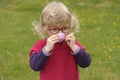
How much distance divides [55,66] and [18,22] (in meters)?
8.40

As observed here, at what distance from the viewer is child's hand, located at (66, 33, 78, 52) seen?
344cm

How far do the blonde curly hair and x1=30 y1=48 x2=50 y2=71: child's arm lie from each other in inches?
7.7

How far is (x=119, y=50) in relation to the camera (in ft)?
27.5

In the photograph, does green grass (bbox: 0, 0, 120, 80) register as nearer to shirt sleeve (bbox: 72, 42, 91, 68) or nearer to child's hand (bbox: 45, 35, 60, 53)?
shirt sleeve (bbox: 72, 42, 91, 68)

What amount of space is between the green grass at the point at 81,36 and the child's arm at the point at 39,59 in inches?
128

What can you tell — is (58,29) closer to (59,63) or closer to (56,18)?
(56,18)

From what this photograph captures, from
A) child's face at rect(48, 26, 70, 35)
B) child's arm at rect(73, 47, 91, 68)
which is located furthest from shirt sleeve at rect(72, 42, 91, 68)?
child's face at rect(48, 26, 70, 35)

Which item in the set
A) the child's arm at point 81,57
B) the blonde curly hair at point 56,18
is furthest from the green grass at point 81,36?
the blonde curly hair at point 56,18

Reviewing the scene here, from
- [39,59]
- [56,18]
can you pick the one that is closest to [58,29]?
[56,18]

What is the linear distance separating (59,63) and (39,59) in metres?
0.19

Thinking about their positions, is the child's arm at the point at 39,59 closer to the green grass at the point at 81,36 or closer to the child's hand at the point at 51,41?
the child's hand at the point at 51,41

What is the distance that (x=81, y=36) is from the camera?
981 centimetres

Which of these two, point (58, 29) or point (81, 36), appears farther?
point (81, 36)

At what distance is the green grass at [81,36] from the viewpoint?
23.5 ft
